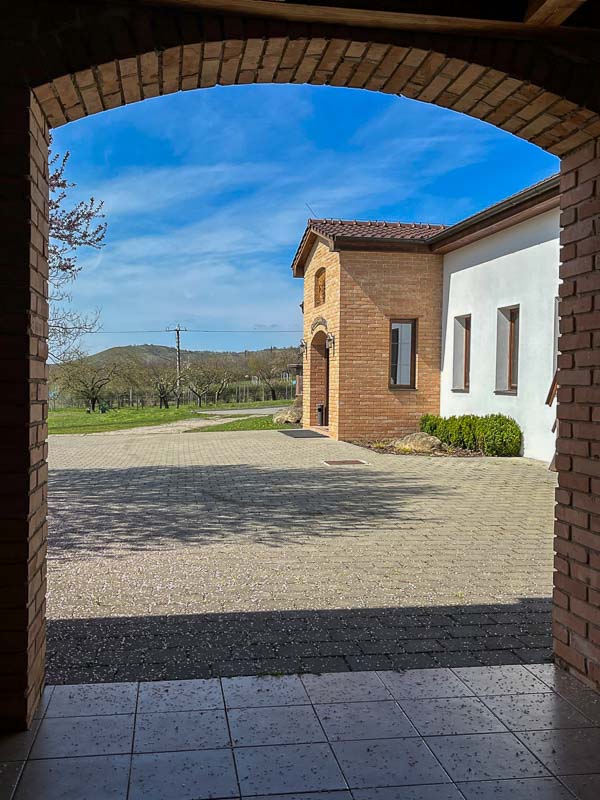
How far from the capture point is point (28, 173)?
2674 millimetres

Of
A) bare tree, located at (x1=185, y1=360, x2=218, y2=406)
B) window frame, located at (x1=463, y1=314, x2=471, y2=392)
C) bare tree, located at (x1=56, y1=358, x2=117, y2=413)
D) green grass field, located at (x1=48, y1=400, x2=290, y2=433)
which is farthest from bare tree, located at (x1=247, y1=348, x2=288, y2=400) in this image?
window frame, located at (x1=463, y1=314, x2=471, y2=392)

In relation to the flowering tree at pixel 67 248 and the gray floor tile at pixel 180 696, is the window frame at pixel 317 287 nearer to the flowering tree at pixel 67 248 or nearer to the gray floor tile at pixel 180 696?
the flowering tree at pixel 67 248

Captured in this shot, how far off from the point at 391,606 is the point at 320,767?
207 cm

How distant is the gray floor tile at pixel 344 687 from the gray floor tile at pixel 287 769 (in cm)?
44

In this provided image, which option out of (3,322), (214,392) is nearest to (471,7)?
(3,322)

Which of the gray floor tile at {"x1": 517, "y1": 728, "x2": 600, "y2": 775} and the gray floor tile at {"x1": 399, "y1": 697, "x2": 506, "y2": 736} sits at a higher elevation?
the gray floor tile at {"x1": 517, "y1": 728, "x2": 600, "y2": 775}

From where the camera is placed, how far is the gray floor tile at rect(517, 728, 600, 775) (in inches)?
97.8

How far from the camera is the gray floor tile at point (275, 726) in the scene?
2.67 metres

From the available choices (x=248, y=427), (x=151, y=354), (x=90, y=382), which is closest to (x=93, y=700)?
(x=248, y=427)

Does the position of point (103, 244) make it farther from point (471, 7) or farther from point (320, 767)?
point (320, 767)

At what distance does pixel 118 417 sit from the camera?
2945cm

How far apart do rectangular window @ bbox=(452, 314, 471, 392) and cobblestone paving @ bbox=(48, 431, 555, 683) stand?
16.1ft

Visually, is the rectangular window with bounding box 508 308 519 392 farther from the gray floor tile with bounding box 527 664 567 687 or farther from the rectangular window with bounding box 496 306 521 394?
the gray floor tile with bounding box 527 664 567 687

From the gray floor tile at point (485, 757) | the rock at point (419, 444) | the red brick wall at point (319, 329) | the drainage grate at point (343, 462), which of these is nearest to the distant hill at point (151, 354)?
the red brick wall at point (319, 329)
